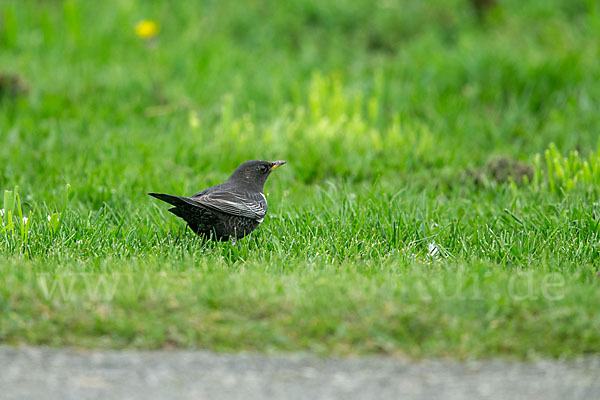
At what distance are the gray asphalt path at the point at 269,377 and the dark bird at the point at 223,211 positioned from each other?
159 centimetres

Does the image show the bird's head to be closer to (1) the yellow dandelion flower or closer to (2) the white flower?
(2) the white flower

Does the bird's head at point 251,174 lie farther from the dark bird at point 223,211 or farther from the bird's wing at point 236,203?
the bird's wing at point 236,203

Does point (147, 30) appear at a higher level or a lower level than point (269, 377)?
higher

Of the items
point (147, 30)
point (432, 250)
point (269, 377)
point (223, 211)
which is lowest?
point (432, 250)

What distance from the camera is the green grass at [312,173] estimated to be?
12.8 ft

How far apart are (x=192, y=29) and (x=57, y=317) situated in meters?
7.35

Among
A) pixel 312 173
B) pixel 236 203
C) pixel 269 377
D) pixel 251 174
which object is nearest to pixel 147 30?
pixel 312 173

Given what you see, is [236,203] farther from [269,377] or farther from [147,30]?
[147,30]

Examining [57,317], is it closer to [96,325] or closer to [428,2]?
[96,325]

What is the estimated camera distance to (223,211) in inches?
204


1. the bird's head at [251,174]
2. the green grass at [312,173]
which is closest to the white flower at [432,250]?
the green grass at [312,173]

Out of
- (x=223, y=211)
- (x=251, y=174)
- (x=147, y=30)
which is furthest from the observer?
(x=147, y=30)

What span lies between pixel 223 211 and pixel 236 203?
0.14 m

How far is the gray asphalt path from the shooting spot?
10.7 feet
